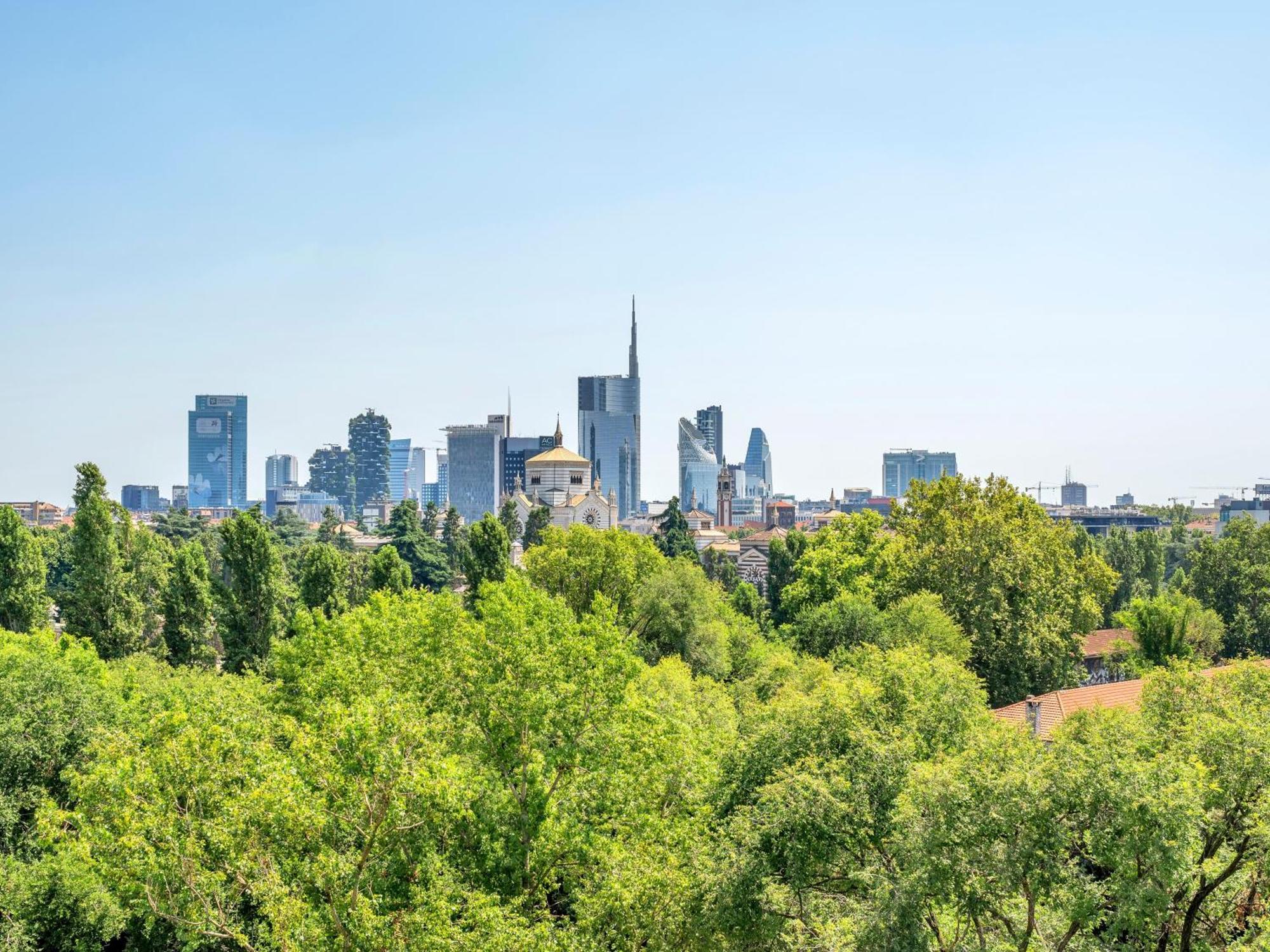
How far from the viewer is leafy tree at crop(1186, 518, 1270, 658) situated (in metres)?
49.9

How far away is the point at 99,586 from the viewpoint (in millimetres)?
39094

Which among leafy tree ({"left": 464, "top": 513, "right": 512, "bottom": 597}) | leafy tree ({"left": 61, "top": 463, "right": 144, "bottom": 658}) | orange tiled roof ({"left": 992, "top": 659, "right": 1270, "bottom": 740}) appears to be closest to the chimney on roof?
orange tiled roof ({"left": 992, "top": 659, "right": 1270, "bottom": 740})

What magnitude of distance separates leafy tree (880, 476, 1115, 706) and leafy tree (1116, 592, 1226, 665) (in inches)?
106

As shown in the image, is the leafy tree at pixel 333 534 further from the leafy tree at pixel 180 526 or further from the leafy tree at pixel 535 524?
the leafy tree at pixel 535 524

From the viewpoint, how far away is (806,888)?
48.2 ft

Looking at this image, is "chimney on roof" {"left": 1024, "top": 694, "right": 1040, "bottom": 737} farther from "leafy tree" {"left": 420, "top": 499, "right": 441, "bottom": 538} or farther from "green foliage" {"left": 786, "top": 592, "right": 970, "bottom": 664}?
"leafy tree" {"left": 420, "top": 499, "right": 441, "bottom": 538}

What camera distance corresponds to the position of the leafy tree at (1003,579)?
39.8m

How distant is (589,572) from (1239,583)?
29.2 meters

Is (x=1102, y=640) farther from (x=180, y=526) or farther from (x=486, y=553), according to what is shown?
(x=180, y=526)

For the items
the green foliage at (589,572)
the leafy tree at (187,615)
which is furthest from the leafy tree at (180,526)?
the green foliage at (589,572)

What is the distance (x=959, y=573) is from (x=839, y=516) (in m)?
10.7

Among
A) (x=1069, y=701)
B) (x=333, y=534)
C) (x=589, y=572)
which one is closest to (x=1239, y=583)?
(x=1069, y=701)

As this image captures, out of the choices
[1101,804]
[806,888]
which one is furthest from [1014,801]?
[806,888]

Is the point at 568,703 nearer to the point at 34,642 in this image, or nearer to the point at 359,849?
the point at 359,849
